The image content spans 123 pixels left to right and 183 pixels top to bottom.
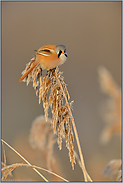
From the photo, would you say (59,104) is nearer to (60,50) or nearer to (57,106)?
(57,106)

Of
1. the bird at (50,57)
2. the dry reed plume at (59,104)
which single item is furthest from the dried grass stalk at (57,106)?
the bird at (50,57)

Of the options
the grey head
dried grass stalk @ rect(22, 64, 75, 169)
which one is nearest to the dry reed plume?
dried grass stalk @ rect(22, 64, 75, 169)

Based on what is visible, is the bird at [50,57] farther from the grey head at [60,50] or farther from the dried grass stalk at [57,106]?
→ the dried grass stalk at [57,106]

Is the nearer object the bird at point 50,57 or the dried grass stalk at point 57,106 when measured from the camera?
the dried grass stalk at point 57,106

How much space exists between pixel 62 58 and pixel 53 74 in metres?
0.21

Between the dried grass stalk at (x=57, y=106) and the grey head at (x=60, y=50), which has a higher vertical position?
the grey head at (x=60, y=50)

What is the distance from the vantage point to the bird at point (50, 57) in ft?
4.33

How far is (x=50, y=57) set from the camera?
1.36 metres

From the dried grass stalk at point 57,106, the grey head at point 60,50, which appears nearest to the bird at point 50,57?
the grey head at point 60,50

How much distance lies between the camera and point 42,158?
6.40ft

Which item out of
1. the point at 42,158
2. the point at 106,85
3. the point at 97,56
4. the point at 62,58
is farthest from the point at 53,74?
the point at 97,56

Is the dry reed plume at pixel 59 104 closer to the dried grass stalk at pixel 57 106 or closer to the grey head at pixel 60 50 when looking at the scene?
the dried grass stalk at pixel 57 106

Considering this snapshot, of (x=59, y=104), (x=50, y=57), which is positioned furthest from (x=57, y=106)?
(x=50, y=57)

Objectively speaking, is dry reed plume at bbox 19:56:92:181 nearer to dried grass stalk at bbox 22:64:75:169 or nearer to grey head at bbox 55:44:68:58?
dried grass stalk at bbox 22:64:75:169
